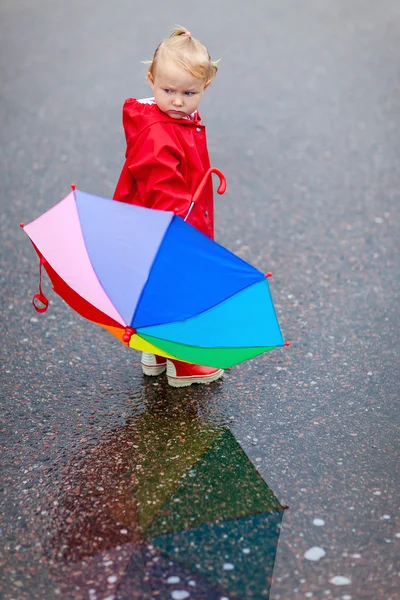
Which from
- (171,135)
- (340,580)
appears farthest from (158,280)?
(340,580)

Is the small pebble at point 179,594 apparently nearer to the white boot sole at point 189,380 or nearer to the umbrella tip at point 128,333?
the umbrella tip at point 128,333

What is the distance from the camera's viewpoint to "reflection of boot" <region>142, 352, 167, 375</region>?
4.05m

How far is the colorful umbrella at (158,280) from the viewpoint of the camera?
10.5 feet

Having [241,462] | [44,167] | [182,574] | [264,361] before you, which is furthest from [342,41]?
[182,574]

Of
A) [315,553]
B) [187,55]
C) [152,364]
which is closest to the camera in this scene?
[315,553]

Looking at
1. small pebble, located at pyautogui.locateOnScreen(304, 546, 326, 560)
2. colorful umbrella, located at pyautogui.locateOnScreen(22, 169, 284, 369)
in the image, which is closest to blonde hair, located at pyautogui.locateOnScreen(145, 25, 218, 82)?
colorful umbrella, located at pyautogui.locateOnScreen(22, 169, 284, 369)

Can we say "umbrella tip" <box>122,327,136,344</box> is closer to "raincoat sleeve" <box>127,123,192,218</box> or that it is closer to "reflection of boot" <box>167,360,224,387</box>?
"raincoat sleeve" <box>127,123,192,218</box>

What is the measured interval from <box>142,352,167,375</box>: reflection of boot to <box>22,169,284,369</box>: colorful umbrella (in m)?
0.72

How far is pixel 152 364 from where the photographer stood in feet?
13.3

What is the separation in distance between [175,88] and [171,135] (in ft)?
0.61

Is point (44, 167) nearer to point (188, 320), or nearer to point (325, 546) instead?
point (188, 320)

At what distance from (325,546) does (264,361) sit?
4.33 feet

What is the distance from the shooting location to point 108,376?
412 centimetres

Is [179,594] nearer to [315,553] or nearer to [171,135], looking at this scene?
[315,553]
